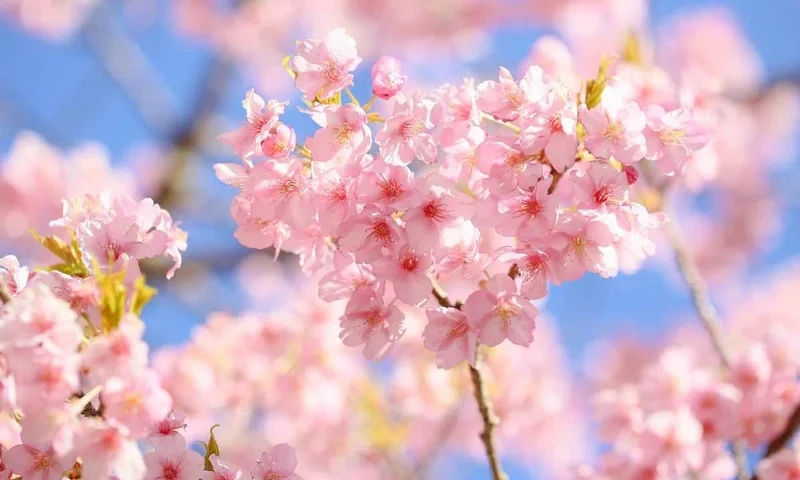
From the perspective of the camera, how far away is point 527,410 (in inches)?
124

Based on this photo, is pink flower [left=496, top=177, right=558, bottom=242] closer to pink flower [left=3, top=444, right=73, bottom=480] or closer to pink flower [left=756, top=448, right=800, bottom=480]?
pink flower [left=3, top=444, right=73, bottom=480]

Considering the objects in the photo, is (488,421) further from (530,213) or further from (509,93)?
(509,93)

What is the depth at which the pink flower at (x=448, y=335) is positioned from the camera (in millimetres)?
1371

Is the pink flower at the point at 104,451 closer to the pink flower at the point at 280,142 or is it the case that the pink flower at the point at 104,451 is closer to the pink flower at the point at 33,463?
the pink flower at the point at 33,463

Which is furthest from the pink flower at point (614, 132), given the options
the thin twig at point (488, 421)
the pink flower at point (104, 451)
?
the pink flower at point (104, 451)

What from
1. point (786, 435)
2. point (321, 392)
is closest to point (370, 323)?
point (786, 435)

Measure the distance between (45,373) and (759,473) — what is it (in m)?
1.44

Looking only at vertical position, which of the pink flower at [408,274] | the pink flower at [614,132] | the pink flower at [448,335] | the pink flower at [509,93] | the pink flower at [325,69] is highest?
the pink flower at [325,69]

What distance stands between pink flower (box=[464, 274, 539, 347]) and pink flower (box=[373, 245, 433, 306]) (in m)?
0.08

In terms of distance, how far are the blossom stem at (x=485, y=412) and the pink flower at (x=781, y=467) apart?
23.1 inches

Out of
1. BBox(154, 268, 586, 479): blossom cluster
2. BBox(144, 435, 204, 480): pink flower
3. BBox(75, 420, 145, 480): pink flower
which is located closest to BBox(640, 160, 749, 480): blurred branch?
BBox(154, 268, 586, 479): blossom cluster

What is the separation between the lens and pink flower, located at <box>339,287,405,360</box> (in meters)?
1.39

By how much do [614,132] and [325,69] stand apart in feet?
1.60

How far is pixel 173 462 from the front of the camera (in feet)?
4.05
